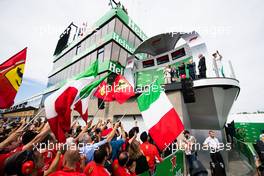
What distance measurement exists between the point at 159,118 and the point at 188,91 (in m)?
5.69

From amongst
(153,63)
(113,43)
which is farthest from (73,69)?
(153,63)

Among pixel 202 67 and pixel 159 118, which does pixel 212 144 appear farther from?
pixel 159 118

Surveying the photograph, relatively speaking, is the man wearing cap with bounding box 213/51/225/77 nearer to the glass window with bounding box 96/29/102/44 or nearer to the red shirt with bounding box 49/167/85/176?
the red shirt with bounding box 49/167/85/176

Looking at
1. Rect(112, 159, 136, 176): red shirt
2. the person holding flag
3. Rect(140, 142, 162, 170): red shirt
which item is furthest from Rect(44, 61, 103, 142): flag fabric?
Rect(140, 142, 162, 170): red shirt

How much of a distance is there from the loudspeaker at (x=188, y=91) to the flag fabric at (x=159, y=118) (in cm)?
523

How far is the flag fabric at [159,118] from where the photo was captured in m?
2.87

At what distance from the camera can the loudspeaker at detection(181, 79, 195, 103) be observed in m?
8.02

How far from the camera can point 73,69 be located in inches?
897

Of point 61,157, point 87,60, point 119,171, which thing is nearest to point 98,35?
point 87,60

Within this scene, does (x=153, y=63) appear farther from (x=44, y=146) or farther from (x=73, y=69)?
(x=73, y=69)

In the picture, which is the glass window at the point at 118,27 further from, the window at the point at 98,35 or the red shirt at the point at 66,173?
the red shirt at the point at 66,173

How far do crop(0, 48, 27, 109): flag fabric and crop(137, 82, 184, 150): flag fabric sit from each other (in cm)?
320

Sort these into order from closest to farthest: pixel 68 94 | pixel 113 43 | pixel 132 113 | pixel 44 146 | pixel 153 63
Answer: pixel 44 146 → pixel 68 94 → pixel 132 113 → pixel 153 63 → pixel 113 43

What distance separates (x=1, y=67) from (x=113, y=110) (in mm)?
9316
